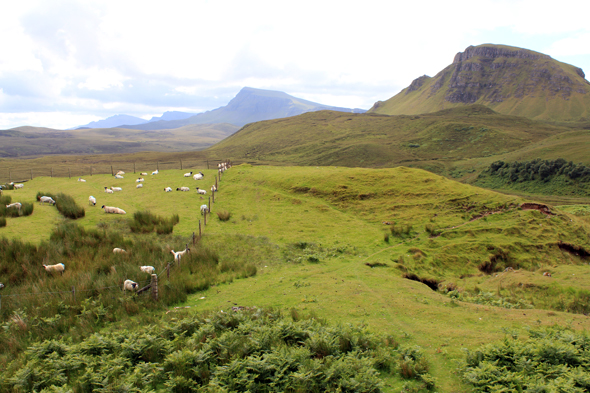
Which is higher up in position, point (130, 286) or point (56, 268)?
point (56, 268)

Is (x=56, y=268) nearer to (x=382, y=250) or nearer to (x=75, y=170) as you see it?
(x=382, y=250)

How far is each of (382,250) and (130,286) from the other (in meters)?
12.6

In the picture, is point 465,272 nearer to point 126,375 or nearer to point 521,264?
point 521,264

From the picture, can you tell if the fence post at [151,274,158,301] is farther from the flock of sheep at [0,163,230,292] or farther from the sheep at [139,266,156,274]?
the sheep at [139,266,156,274]

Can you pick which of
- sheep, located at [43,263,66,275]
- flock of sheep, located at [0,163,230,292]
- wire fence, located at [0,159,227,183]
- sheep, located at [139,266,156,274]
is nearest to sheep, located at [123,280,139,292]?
flock of sheep, located at [0,163,230,292]

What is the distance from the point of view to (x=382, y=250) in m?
17.5

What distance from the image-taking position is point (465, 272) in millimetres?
15719

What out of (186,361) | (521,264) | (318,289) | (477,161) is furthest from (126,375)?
(477,161)

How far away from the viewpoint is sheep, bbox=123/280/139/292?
10.8 m

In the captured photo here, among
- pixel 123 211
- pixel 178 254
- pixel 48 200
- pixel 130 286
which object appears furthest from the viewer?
pixel 48 200

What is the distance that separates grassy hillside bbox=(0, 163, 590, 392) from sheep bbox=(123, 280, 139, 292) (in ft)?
3.18

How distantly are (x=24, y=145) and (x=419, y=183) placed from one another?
20902 centimetres

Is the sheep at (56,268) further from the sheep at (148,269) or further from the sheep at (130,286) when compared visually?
the sheep at (130,286)

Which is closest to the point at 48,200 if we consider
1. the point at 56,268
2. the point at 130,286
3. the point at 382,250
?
the point at 56,268
